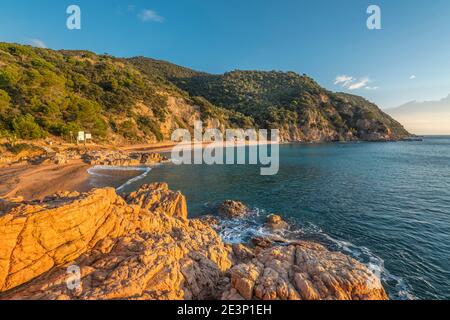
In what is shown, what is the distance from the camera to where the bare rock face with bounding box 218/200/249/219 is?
1770cm

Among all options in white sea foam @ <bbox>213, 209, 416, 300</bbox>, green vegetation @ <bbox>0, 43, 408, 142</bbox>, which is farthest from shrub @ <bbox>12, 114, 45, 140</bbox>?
white sea foam @ <bbox>213, 209, 416, 300</bbox>

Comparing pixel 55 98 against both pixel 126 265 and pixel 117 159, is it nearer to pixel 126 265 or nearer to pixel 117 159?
pixel 117 159

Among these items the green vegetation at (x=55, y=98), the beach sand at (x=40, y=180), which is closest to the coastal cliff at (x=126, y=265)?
the beach sand at (x=40, y=180)

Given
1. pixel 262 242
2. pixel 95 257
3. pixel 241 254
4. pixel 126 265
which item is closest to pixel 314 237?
pixel 262 242

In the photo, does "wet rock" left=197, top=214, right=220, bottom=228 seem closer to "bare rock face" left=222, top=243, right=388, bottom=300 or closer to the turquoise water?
the turquoise water

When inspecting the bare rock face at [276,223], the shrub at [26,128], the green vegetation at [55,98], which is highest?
the green vegetation at [55,98]

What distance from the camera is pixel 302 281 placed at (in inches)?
259

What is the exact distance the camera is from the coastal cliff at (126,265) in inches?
229

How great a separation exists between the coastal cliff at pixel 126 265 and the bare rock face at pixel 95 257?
0.02 metres

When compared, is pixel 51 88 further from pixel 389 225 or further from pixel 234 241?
pixel 389 225

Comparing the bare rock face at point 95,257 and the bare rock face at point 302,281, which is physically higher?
the bare rock face at point 95,257

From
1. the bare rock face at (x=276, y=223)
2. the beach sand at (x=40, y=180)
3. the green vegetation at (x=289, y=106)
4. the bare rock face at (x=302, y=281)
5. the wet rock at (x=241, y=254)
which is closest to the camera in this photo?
the bare rock face at (x=302, y=281)

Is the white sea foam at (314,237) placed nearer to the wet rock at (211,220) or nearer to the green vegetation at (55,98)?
the wet rock at (211,220)
